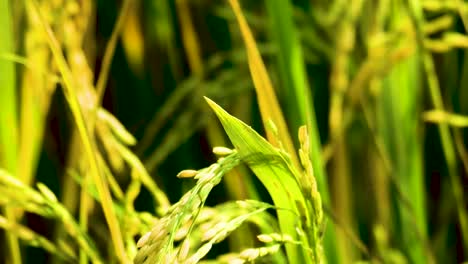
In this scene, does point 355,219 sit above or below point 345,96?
below

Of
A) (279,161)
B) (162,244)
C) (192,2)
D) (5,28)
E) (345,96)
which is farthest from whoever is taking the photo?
(192,2)

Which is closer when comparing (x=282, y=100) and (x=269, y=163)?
(x=269, y=163)

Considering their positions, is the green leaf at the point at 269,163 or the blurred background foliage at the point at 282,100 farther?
the blurred background foliage at the point at 282,100

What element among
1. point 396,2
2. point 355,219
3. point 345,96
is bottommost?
point 355,219

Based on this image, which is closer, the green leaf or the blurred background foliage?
the green leaf

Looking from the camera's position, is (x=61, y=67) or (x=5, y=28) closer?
(x=61, y=67)

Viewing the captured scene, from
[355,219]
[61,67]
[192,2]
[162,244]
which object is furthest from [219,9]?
[162,244]

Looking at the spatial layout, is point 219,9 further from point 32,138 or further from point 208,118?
point 32,138

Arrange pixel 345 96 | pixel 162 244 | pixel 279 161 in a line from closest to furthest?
pixel 162 244 < pixel 279 161 < pixel 345 96
